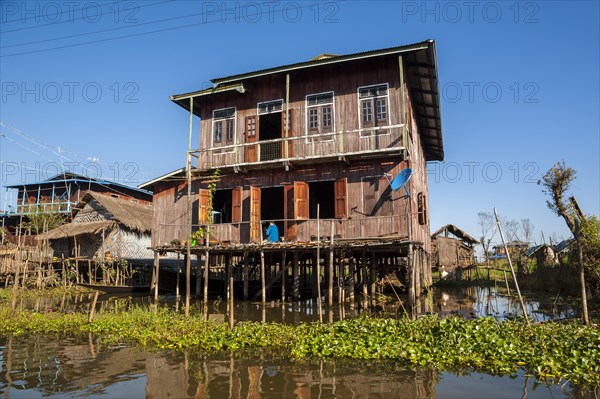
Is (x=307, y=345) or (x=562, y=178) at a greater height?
(x=562, y=178)

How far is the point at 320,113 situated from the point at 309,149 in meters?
1.64

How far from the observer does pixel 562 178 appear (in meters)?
19.8

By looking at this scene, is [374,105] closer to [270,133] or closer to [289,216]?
[289,216]

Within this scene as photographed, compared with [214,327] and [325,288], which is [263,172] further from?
[214,327]

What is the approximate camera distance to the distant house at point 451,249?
105 feet

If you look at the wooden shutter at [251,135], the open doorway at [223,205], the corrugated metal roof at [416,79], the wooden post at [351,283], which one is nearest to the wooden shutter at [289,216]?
the wooden shutter at [251,135]

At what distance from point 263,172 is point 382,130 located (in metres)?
5.28

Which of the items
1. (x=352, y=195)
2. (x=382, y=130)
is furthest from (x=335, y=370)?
(x=382, y=130)

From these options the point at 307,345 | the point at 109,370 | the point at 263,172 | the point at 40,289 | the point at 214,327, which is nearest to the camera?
the point at 109,370

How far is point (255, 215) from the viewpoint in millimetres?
17812

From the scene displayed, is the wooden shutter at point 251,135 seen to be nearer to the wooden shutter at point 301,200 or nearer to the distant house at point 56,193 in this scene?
the wooden shutter at point 301,200

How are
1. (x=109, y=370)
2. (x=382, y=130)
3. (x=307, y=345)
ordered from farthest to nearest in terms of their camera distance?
1. (x=382, y=130)
2. (x=307, y=345)
3. (x=109, y=370)

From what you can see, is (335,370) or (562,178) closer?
(335,370)

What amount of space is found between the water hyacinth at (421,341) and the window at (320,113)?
9347 mm
